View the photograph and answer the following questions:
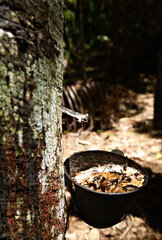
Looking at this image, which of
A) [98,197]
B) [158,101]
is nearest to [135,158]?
[158,101]

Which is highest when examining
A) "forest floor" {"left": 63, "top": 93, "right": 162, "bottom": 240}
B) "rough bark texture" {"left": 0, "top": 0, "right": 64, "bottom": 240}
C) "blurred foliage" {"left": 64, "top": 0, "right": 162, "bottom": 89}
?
"blurred foliage" {"left": 64, "top": 0, "right": 162, "bottom": 89}

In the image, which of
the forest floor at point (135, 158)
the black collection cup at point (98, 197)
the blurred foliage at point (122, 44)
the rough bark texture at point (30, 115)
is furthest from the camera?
the blurred foliage at point (122, 44)

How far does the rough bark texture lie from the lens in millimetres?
689

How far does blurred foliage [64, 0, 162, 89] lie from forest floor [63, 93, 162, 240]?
4.81 ft

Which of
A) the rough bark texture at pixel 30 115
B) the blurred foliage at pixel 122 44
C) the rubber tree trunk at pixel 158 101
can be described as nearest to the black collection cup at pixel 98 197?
the rough bark texture at pixel 30 115

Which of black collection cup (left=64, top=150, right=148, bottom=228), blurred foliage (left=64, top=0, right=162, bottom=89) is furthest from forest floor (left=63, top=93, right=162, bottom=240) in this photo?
blurred foliage (left=64, top=0, right=162, bottom=89)

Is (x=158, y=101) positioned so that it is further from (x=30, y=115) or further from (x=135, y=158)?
(x=30, y=115)

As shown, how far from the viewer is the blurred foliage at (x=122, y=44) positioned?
5492 mm

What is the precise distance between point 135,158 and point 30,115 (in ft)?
7.09

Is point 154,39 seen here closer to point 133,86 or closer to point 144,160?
point 133,86

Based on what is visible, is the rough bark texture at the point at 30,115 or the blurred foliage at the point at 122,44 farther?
the blurred foliage at the point at 122,44

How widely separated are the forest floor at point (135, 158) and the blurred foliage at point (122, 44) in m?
1.47

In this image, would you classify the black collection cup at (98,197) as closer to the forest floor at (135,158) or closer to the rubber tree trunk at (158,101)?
the forest floor at (135,158)

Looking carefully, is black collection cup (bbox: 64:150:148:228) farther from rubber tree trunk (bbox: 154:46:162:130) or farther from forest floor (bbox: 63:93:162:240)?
rubber tree trunk (bbox: 154:46:162:130)
